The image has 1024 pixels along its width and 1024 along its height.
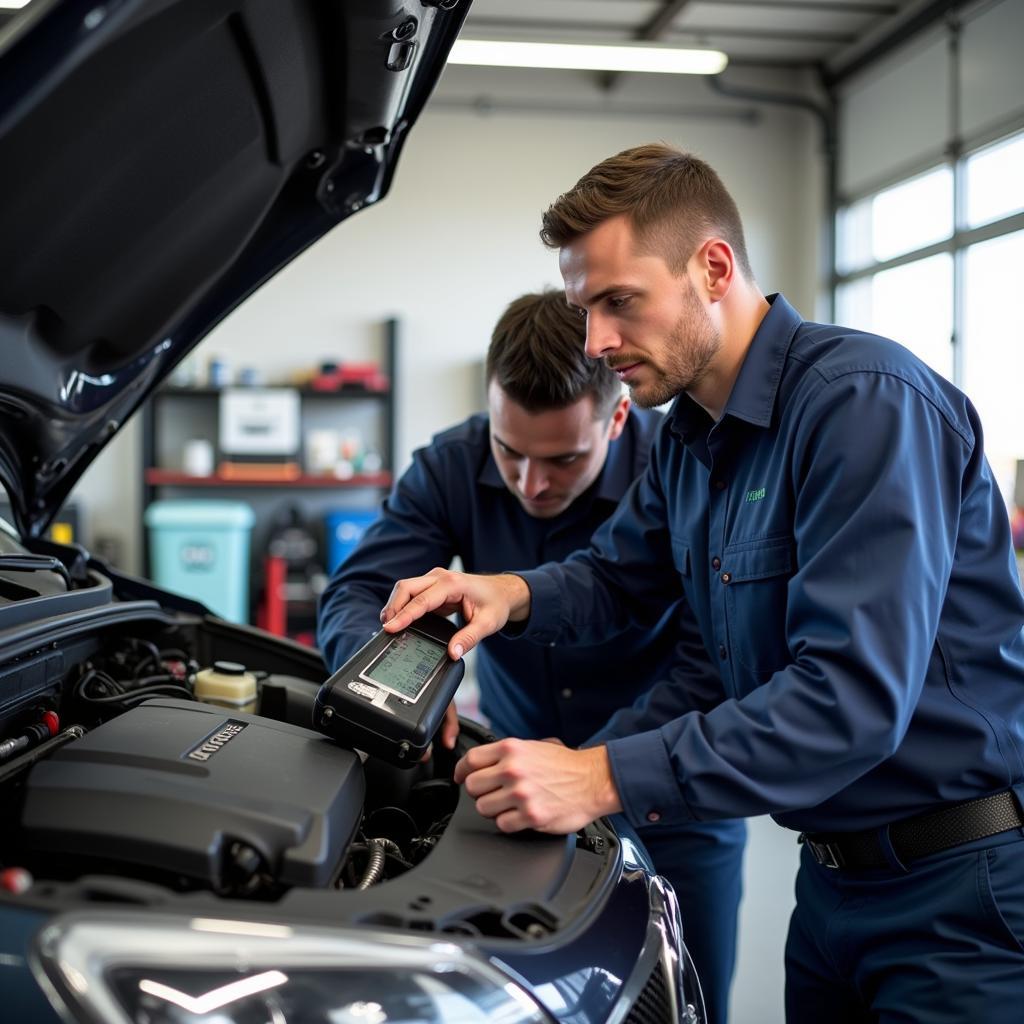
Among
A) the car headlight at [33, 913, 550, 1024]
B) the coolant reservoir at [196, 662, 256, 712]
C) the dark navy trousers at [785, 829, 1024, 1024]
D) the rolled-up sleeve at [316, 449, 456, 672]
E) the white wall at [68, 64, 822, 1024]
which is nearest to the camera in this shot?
the car headlight at [33, 913, 550, 1024]

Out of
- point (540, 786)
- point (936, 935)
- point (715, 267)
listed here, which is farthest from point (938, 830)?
point (715, 267)

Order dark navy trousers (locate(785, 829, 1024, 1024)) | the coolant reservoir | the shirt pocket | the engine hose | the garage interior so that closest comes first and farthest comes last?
1. the engine hose
2. dark navy trousers (locate(785, 829, 1024, 1024))
3. the shirt pocket
4. the coolant reservoir
5. the garage interior

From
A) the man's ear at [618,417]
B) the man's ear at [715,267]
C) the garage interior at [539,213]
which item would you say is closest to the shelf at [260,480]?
the garage interior at [539,213]

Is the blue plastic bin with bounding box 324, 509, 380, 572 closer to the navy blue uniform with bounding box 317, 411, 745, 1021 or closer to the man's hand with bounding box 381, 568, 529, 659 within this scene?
the navy blue uniform with bounding box 317, 411, 745, 1021

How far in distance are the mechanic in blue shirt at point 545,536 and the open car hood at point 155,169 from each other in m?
0.43

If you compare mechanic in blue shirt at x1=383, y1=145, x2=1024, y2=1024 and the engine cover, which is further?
mechanic in blue shirt at x1=383, y1=145, x2=1024, y2=1024

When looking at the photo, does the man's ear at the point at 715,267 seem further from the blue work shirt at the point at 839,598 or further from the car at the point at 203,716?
the car at the point at 203,716

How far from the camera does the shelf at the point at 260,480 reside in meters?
5.87

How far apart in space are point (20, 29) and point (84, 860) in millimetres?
734

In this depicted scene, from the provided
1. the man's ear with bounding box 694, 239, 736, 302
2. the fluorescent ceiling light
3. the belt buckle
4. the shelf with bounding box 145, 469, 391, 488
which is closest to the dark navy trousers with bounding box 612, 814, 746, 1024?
the belt buckle

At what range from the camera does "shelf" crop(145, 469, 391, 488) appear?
5.87 metres

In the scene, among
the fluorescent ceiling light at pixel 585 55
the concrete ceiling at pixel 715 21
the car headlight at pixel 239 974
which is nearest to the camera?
the car headlight at pixel 239 974

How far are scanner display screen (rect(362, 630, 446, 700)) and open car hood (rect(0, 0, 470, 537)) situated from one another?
2.17ft

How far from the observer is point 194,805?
923 millimetres
